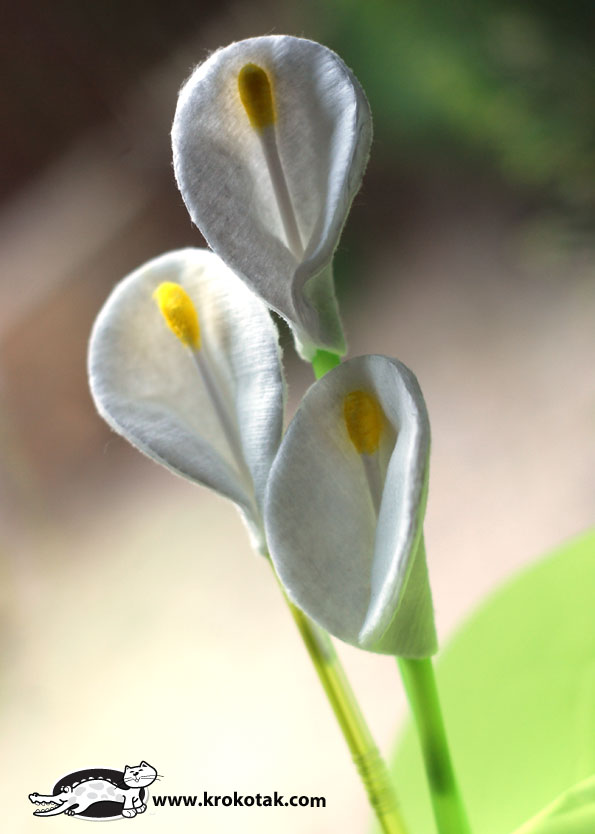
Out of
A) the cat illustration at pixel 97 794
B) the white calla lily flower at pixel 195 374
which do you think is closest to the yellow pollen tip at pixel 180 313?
the white calla lily flower at pixel 195 374

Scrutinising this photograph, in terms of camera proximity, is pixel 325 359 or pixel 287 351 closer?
pixel 325 359

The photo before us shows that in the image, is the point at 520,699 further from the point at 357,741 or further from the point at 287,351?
the point at 287,351

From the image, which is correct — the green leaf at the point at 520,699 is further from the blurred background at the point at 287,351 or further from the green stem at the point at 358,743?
the blurred background at the point at 287,351

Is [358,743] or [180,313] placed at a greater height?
[180,313]

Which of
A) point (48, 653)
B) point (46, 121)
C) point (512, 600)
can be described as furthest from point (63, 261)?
point (512, 600)

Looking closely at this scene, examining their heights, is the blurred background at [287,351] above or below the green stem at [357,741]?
above

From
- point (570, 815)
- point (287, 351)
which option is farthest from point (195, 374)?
point (287, 351)
